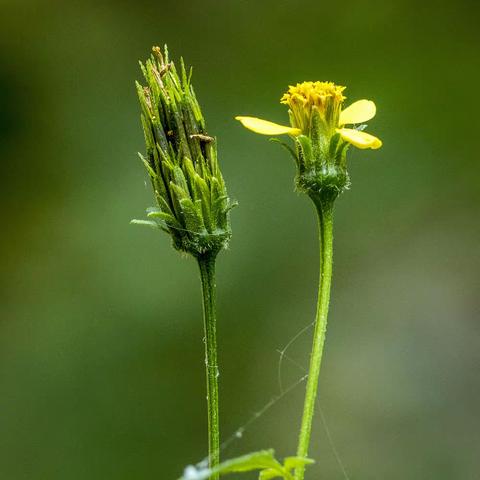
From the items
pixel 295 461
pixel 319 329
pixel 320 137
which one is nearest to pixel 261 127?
pixel 320 137

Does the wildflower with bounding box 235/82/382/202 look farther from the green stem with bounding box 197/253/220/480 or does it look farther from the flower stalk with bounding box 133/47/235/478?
the green stem with bounding box 197/253/220/480

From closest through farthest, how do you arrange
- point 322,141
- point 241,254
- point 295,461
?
point 295,461 < point 322,141 < point 241,254

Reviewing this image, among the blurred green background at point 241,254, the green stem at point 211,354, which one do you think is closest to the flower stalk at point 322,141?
the green stem at point 211,354

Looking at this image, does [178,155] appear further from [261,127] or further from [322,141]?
[322,141]

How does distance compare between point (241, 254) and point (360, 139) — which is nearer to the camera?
point (360, 139)

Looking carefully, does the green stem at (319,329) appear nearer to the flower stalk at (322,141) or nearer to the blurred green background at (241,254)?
the flower stalk at (322,141)

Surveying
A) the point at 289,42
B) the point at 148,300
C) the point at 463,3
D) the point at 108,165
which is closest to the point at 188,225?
the point at 148,300
